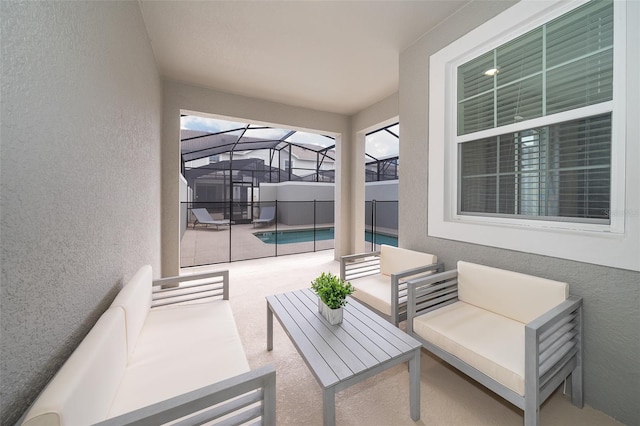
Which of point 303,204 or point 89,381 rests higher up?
point 303,204

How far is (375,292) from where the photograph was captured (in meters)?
2.35

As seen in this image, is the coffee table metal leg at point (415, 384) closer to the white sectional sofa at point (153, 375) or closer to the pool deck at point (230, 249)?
the white sectional sofa at point (153, 375)

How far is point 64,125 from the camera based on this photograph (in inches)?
41.0

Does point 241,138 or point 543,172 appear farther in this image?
point 241,138

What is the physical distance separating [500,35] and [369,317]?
8.16ft

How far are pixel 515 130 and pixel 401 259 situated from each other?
1.51 meters

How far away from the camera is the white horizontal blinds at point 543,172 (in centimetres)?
166

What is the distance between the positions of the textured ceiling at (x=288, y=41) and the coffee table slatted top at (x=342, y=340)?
265 centimetres

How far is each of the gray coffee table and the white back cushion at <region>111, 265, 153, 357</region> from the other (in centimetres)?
88

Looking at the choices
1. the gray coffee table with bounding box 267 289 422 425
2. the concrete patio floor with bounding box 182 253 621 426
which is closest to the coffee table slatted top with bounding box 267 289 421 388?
the gray coffee table with bounding box 267 289 422 425

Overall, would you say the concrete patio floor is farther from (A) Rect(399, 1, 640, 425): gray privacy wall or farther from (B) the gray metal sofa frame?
(B) the gray metal sofa frame

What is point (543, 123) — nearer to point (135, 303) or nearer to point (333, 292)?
point (333, 292)

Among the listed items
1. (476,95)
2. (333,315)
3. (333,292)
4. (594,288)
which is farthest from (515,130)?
(333,315)

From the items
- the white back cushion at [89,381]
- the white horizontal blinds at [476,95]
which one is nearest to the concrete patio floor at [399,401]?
the white back cushion at [89,381]
